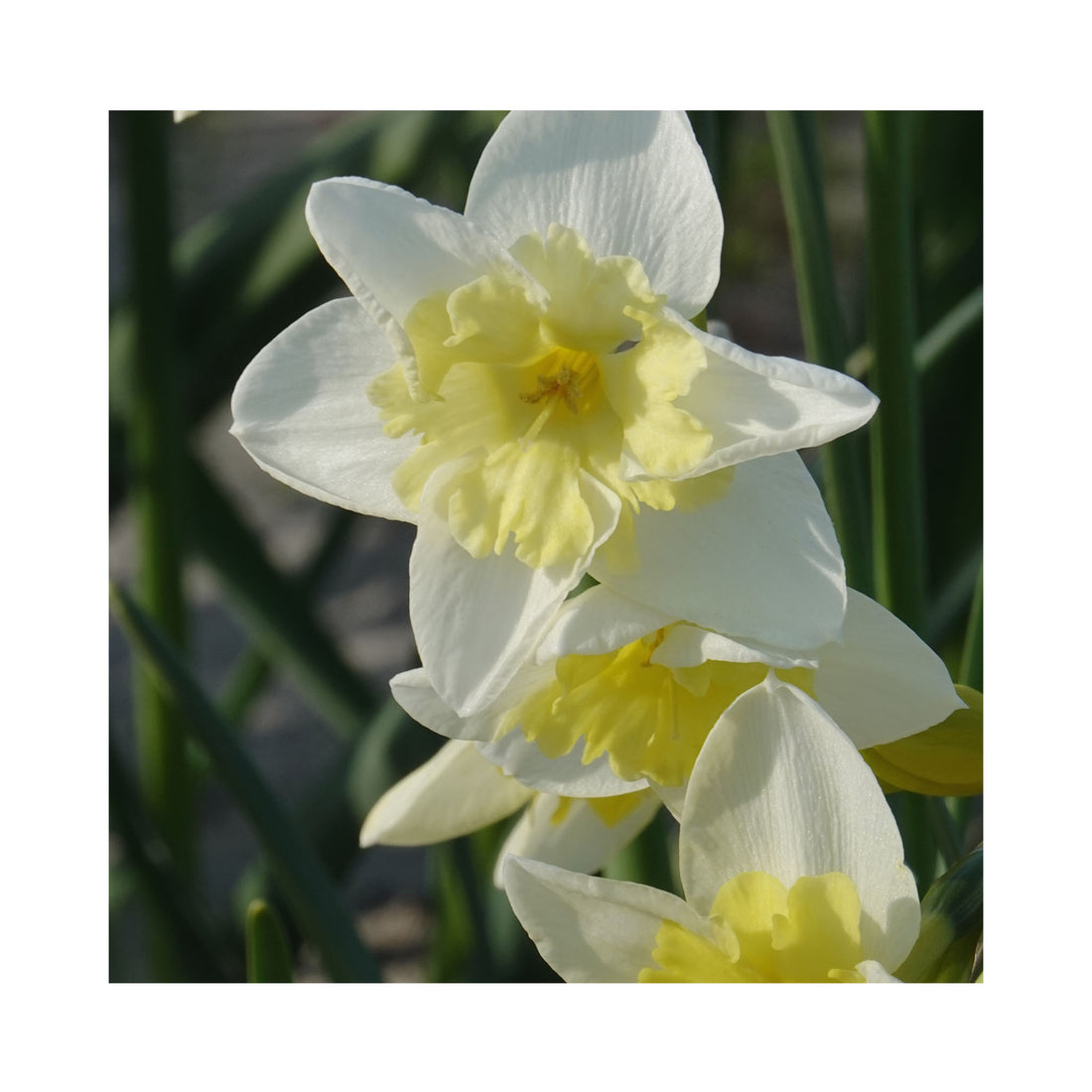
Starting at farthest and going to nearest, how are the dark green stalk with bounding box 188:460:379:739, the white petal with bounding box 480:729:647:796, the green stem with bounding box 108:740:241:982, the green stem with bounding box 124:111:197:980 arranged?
the dark green stalk with bounding box 188:460:379:739
the green stem with bounding box 124:111:197:980
the green stem with bounding box 108:740:241:982
the white petal with bounding box 480:729:647:796

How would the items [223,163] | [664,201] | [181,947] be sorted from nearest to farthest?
[664,201], [181,947], [223,163]

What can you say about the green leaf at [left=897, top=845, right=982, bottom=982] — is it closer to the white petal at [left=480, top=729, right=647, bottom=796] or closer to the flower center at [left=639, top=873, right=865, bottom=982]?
the flower center at [left=639, top=873, right=865, bottom=982]

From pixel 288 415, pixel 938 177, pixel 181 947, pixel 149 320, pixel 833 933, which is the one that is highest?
pixel 938 177

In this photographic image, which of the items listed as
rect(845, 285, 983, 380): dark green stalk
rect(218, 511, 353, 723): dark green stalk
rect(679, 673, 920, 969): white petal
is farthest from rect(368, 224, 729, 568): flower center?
rect(218, 511, 353, 723): dark green stalk

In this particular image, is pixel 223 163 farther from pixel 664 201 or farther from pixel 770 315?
pixel 664 201

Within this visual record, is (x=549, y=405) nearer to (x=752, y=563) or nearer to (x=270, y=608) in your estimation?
(x=752, y=563)

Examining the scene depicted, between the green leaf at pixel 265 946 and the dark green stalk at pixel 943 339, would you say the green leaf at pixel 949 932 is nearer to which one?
the green leaf at pixel 265 946
